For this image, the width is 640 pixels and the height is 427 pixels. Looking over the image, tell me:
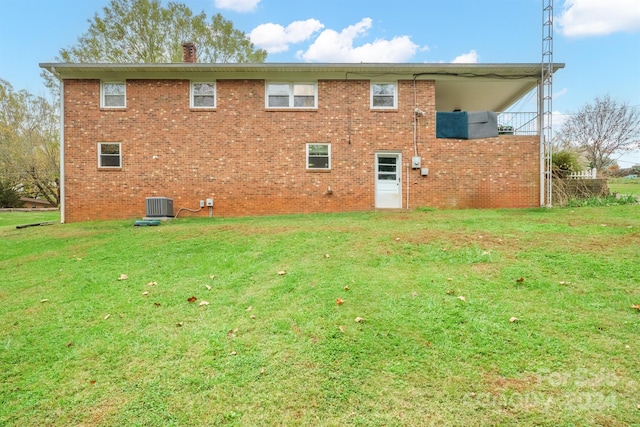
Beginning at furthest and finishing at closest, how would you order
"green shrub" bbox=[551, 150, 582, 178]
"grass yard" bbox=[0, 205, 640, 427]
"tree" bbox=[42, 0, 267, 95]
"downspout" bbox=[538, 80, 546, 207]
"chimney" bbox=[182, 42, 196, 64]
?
"tree" bbox=[42, 0, 267, 95] → "chimney" bbox=[182, 42, 196, 64] → "green shrub" bbox=[551, 150, 582, 178] → "downspout" bbox=[538, 80, 546, 207] → "grass yard" bbox=[0, 205, 640, 427]

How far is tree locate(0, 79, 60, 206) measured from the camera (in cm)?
2758

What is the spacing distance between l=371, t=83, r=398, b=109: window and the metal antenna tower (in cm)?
496

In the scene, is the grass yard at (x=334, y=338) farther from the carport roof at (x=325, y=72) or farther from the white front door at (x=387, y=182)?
the carport roof at (x=325, y=72)

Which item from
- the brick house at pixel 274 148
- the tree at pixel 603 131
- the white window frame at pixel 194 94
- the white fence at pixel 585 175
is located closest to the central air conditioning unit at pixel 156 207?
the brick house at pixel 274 148

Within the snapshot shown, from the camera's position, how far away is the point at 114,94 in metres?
12.6

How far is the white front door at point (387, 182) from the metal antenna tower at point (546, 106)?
16.6 ft

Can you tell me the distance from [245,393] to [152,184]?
460 inches

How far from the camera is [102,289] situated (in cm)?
463

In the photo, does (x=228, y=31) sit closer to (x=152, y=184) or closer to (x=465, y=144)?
(x=152, y=184)

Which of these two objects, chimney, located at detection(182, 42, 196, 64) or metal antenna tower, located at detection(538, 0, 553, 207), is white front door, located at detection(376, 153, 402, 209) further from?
chimney, located at detection(182, 42, 196, 64)

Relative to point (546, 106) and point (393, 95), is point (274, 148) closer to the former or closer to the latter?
point (393, 95)

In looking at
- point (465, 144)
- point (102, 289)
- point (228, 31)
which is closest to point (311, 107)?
point (465, 144)

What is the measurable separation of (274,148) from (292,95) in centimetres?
202

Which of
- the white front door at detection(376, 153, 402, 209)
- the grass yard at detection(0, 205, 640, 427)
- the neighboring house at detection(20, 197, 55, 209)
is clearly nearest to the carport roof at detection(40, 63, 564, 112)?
the white front door at detection(376, 153, 402, 209)
